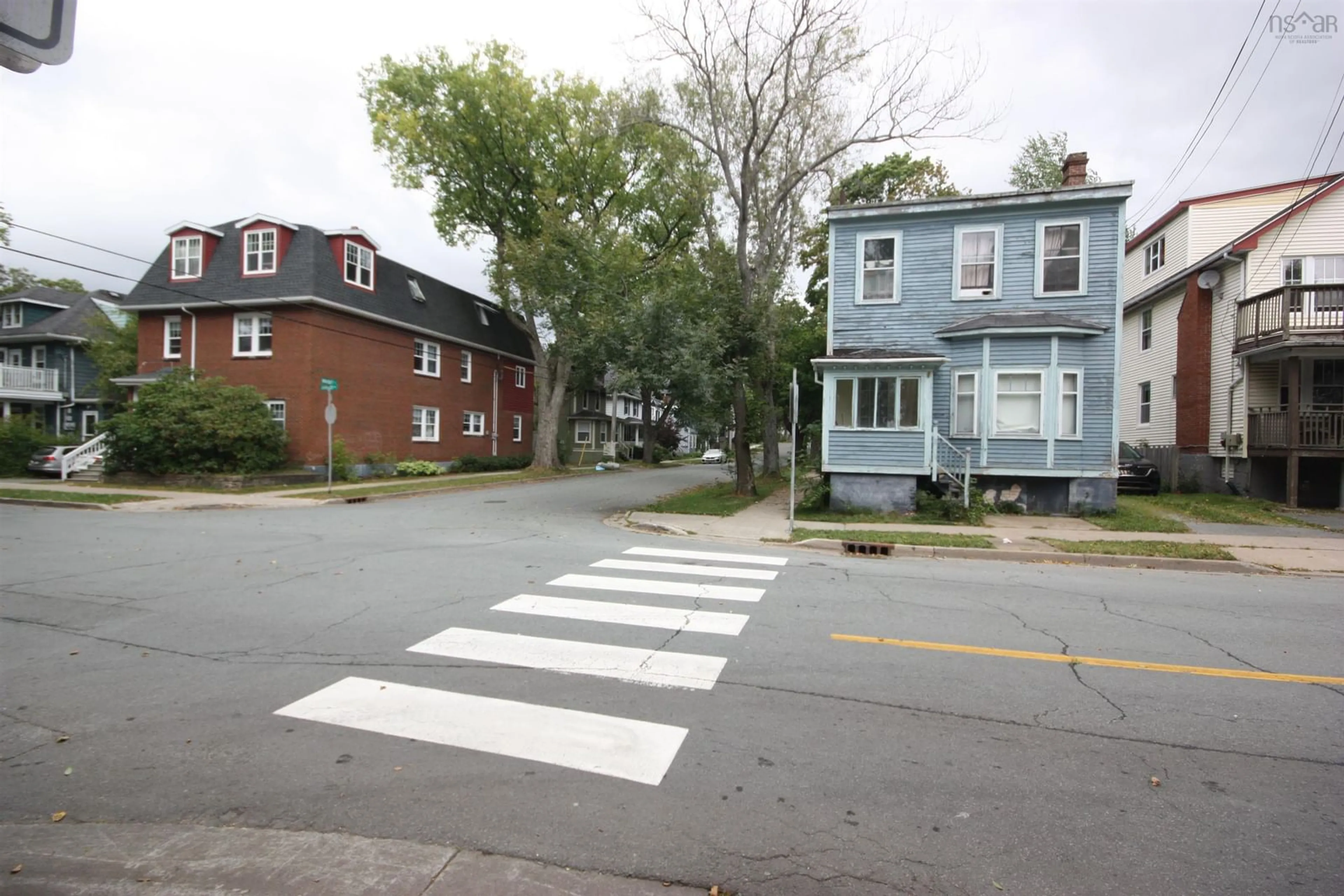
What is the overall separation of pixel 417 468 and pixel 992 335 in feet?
73.5

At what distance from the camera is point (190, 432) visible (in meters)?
21.7

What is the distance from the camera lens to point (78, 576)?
842cm

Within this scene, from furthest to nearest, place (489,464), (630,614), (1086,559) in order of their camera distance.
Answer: (489,464)
(1086,559)
(630,614)

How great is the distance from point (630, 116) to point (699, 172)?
5.30 m

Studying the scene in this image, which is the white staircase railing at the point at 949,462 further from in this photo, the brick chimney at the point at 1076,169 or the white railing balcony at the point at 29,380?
the white railing balcony at the point at 29,380

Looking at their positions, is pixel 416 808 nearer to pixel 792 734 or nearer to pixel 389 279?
pixel 792 734

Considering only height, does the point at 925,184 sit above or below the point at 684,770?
above

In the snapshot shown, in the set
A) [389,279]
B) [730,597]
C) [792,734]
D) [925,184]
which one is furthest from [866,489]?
[389,279]

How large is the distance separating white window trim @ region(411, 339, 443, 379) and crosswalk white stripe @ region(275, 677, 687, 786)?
27407mm

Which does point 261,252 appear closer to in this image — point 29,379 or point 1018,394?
point 29,379

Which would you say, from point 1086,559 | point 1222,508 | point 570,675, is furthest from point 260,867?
point 1222,508

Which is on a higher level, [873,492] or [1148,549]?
[873,492]

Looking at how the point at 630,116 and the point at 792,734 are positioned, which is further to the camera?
the point at 630,116

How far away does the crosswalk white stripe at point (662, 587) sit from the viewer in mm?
7715
